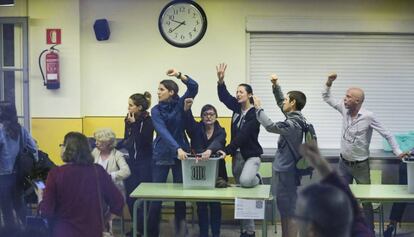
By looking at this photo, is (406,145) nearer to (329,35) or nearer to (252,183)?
(329,35)

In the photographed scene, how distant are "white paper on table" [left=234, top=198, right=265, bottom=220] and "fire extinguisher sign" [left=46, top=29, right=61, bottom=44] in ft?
12.0

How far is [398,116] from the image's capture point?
26.4 feet

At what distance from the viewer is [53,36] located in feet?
25.6

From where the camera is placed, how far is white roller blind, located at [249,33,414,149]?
797 centimetres

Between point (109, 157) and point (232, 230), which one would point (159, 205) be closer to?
point (109, 157)

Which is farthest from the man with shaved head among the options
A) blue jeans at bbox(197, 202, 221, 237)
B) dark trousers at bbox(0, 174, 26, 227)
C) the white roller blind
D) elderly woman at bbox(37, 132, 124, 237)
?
dark trousers at bbox(0, 174, 26, 227)

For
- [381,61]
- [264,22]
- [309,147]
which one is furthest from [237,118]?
[309,147]

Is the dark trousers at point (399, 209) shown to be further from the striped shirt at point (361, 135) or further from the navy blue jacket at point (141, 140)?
the navy blue jacket at point (141, 140)

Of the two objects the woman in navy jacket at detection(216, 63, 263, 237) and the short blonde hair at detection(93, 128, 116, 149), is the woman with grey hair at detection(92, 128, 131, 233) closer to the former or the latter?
the short blonde hair at detection(93, 128, 116, 149)

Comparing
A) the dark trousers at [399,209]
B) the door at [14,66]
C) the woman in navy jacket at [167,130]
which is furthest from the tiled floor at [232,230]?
the door at [14,66]

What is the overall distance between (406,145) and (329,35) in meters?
1.66

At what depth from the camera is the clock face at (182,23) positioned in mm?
7828

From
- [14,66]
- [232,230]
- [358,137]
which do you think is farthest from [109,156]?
[14,66]

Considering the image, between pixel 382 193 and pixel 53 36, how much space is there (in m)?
4.45
